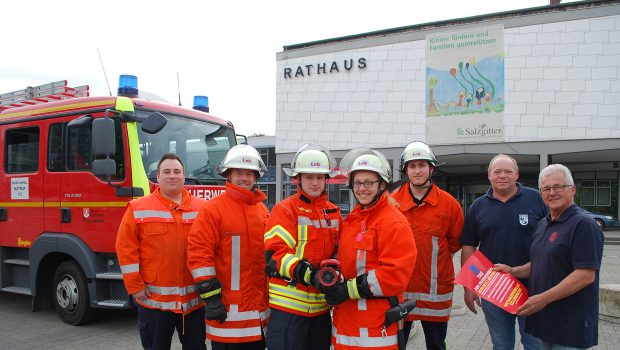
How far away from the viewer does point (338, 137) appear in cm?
2547

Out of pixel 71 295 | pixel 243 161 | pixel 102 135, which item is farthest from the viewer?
pixel 71 295

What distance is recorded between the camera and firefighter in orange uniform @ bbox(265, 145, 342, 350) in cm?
301

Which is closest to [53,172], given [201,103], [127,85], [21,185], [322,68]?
[21,185]

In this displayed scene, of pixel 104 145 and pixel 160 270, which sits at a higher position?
pixel 104 145

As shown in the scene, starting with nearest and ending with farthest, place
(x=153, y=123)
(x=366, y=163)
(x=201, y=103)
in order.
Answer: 1. (x=366, y=163)
2. (x=153, y=123)
3. (x=201, y=103)

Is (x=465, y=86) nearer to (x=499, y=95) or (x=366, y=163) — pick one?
(x=499, y=95)

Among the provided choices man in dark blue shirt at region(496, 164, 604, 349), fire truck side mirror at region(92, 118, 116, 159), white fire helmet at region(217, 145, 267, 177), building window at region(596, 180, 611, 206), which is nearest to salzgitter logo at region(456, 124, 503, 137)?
building window at region(596, 180, 611, 206)

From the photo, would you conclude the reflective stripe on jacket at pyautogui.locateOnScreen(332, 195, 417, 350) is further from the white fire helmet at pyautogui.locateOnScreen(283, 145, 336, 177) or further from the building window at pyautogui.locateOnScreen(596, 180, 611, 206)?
the building window at pyautogui.locateOnScreen(596, 180, 611, 206)

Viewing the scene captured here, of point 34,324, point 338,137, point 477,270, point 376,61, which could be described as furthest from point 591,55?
point 34,324

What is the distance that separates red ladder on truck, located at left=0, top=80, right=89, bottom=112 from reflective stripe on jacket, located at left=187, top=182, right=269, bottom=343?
4926 millimetres

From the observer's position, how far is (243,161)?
3459 mm

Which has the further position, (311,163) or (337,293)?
(311,163)

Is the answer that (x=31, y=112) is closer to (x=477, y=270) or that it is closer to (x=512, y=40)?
(x=477, y=270)

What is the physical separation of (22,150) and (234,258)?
14.5 ft
